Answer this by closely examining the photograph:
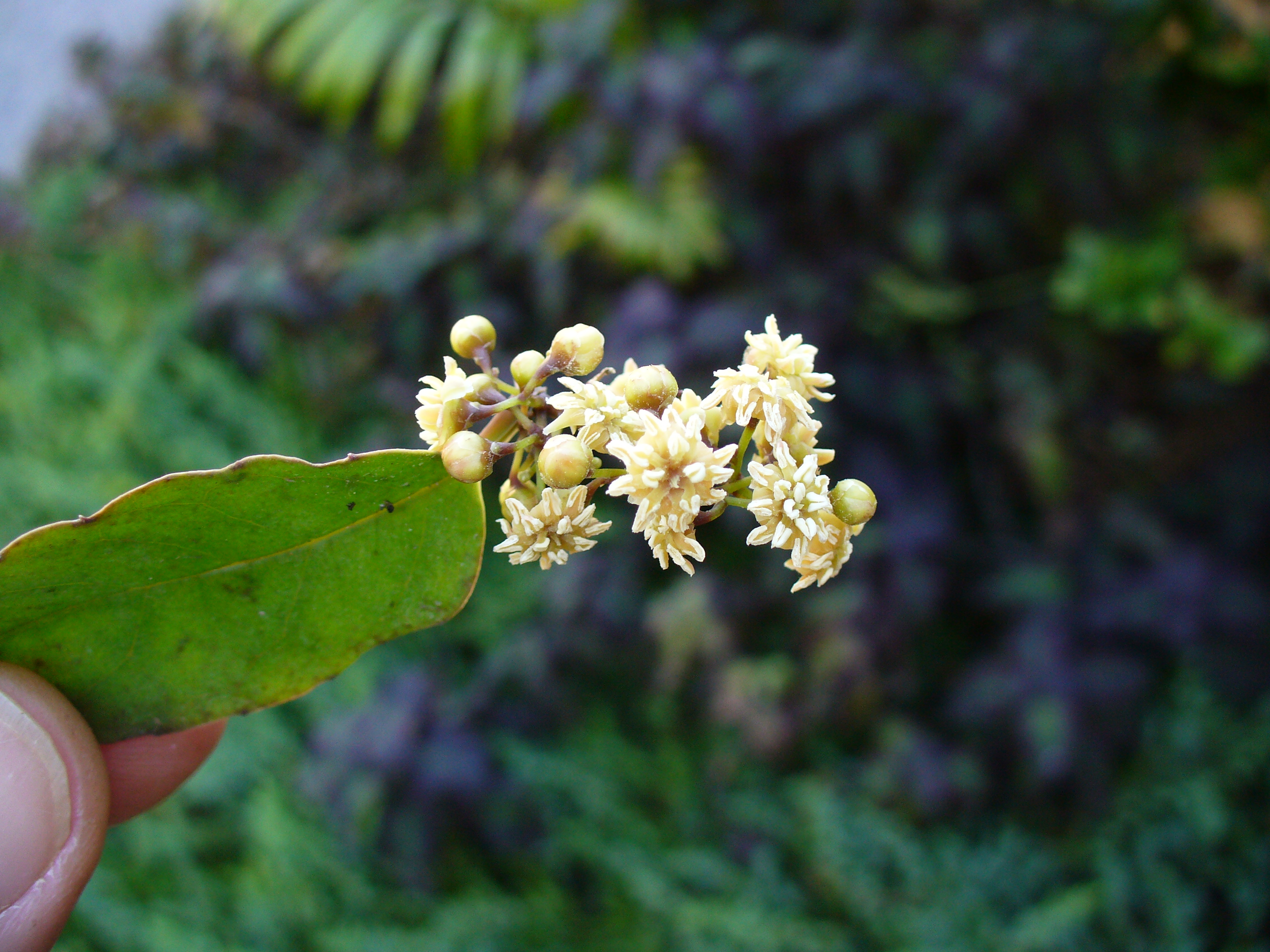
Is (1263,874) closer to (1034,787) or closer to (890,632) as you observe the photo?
(1034,787)

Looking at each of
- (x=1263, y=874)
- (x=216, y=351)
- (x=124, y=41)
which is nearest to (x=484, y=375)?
(x=1263, y=874)

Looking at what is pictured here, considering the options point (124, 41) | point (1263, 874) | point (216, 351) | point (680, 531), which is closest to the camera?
point (680, 531)

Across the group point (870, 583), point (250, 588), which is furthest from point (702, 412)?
point (870, 583)

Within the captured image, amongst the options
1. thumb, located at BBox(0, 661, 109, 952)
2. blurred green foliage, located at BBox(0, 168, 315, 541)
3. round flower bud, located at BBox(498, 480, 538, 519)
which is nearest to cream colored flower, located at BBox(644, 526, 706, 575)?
round flower bud, located at BBox(498, 480, 538, 519)

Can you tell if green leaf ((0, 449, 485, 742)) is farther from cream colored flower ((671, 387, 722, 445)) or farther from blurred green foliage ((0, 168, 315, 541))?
blurred green foliage ((0, 168, 315, 541))

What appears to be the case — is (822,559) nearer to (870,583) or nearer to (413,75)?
(870,583)

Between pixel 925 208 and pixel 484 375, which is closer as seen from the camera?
pixel 484 375
